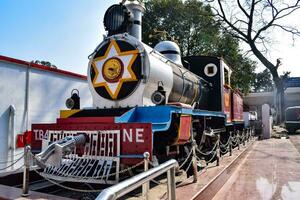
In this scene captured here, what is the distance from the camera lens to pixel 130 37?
562cm

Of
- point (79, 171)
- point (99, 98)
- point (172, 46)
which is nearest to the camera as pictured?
point (79, 171)

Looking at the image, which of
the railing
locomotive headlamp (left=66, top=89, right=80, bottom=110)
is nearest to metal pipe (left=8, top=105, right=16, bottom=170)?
locomotive headlamp (left=66, top=89, right=80, bottom=110)

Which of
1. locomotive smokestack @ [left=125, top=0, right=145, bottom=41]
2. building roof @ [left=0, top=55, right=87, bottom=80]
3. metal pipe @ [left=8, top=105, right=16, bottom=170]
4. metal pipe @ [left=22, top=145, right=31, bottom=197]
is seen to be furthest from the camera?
metal pipe @ [left=8, top=105, right=16, bottom=170]

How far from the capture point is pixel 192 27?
29.0 meters

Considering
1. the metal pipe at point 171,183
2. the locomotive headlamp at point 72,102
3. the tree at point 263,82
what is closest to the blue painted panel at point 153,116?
the metal pipe at point 171,183

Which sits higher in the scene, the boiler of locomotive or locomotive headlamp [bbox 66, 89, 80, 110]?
the boiler of locomotive

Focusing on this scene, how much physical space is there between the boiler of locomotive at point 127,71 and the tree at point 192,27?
72.2 feet

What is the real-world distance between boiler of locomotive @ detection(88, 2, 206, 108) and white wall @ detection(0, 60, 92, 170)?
7.38 ft

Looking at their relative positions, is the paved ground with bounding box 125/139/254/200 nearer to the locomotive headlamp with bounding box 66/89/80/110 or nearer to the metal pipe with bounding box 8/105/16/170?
the locomotive headlamp with bounding box 66/89/80/110

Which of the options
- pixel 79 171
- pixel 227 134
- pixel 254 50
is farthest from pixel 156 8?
pixel 79 171

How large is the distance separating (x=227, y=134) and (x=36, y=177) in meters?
7.25

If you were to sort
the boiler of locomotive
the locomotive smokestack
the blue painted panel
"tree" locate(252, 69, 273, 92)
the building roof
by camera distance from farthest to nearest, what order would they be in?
"tree" locate(252, 69, 273, 92) < the building roof < the locomotive smokestack < the boiler of locomotive < the blue painted panel

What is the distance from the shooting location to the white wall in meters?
7.00

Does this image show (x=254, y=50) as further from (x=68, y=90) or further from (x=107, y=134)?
(x=107, y=134)
